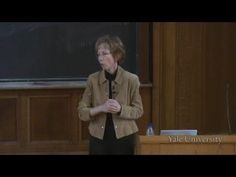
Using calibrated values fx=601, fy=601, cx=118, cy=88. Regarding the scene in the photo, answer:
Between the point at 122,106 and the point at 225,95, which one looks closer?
the point at 122,106

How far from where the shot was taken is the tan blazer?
4.46 meters

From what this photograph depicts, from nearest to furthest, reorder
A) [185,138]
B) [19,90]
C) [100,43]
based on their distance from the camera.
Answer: [185,138]
[100,43]
[19,90]

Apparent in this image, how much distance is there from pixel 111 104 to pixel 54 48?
3062mm

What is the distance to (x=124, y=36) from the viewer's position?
736cm

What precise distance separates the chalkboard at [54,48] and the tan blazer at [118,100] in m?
2.76

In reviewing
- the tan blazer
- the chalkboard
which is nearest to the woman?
the tan blazer

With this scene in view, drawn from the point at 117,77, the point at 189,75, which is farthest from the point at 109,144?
the point at 189,75

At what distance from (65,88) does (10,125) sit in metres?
0.81

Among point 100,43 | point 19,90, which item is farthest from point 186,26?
point 100,43

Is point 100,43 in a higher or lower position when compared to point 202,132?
higher

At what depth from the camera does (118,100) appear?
450cm

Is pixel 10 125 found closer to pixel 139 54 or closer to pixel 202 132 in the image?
pixel 139 54

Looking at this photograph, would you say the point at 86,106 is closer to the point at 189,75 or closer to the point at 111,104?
the point at 111,104

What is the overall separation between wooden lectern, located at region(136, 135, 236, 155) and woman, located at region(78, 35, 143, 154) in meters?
0.37
